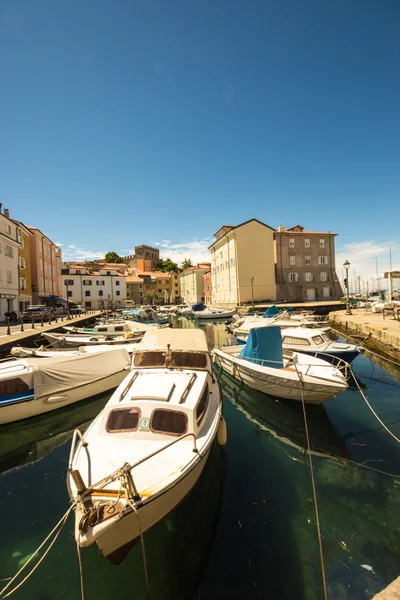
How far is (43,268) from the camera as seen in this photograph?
5175cm

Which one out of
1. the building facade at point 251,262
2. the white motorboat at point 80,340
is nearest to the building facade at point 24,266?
Result: the white motorboat at point 80,340

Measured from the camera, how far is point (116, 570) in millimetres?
4707

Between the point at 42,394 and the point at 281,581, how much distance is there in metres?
9.49

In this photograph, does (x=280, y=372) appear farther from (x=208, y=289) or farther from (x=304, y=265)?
(x=208, y=289)

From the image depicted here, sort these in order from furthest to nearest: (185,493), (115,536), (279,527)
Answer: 1. (279,527)
2. (185,493)
3. (115,536)

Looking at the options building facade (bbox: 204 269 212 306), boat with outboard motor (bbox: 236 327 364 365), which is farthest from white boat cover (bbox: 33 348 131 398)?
building facade (bbox: 204 269 212 306)

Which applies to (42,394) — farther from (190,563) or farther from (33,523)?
(190,563)

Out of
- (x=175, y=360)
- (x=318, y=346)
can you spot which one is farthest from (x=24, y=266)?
(x=318, y=346)

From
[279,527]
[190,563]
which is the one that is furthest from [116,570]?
[279,527]

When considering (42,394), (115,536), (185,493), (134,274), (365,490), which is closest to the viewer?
(115,536)

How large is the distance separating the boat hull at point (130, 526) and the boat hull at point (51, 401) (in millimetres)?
7869

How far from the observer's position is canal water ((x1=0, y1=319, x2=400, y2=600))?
4.43 m

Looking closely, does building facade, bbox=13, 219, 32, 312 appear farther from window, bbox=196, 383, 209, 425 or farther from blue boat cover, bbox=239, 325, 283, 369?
window, bbox=196, 383, 209, 425

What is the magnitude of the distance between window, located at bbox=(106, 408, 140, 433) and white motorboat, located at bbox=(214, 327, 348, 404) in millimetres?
5841
